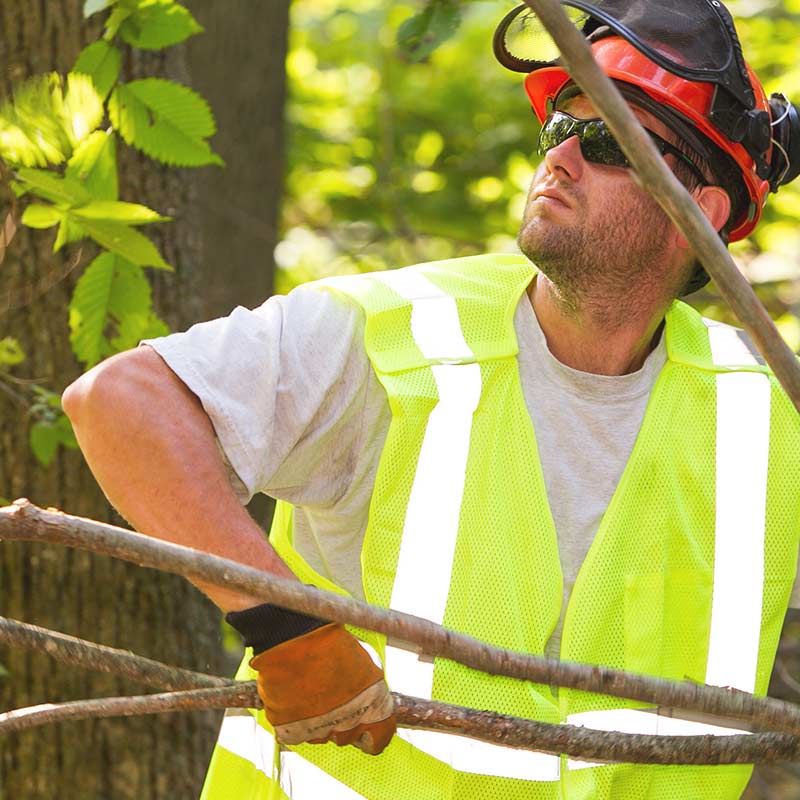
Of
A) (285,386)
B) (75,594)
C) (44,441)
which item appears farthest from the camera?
(75,594)

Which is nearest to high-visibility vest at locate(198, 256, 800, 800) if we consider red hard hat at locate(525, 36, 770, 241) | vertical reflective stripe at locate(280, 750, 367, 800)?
vertical reflective stripe at locate(280, 750, 367, 800)

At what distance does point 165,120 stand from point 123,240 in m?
0.23

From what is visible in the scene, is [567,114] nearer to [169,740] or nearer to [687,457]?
[687,457]

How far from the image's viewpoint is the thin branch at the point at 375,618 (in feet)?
3.58

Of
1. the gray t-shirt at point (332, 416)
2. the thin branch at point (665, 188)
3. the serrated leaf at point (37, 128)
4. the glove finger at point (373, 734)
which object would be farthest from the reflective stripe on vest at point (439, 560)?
the thin branch at point (665, 188)

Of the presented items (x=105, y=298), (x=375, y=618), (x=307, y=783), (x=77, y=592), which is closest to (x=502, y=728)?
(x=375, y=618)

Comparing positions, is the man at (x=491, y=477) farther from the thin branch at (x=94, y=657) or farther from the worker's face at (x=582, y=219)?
the thin branch at (x=94, y=657)

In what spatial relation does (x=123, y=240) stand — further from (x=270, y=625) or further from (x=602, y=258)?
(x=602, y=258)

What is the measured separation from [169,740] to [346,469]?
1183 millimetres

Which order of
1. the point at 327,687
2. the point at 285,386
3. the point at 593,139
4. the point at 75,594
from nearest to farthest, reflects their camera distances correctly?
the point at 327,687
the point at 285,386
the point at 593,139
the point at 75,594

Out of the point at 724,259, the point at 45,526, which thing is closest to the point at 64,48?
the point at 45,526

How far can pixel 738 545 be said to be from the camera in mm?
2270

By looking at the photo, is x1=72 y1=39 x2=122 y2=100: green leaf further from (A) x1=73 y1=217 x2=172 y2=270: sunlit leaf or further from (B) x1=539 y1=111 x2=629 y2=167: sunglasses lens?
(B) x1=539 y1=111 x2=629 y2=167: sunglasses lens

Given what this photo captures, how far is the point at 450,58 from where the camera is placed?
5949mm
